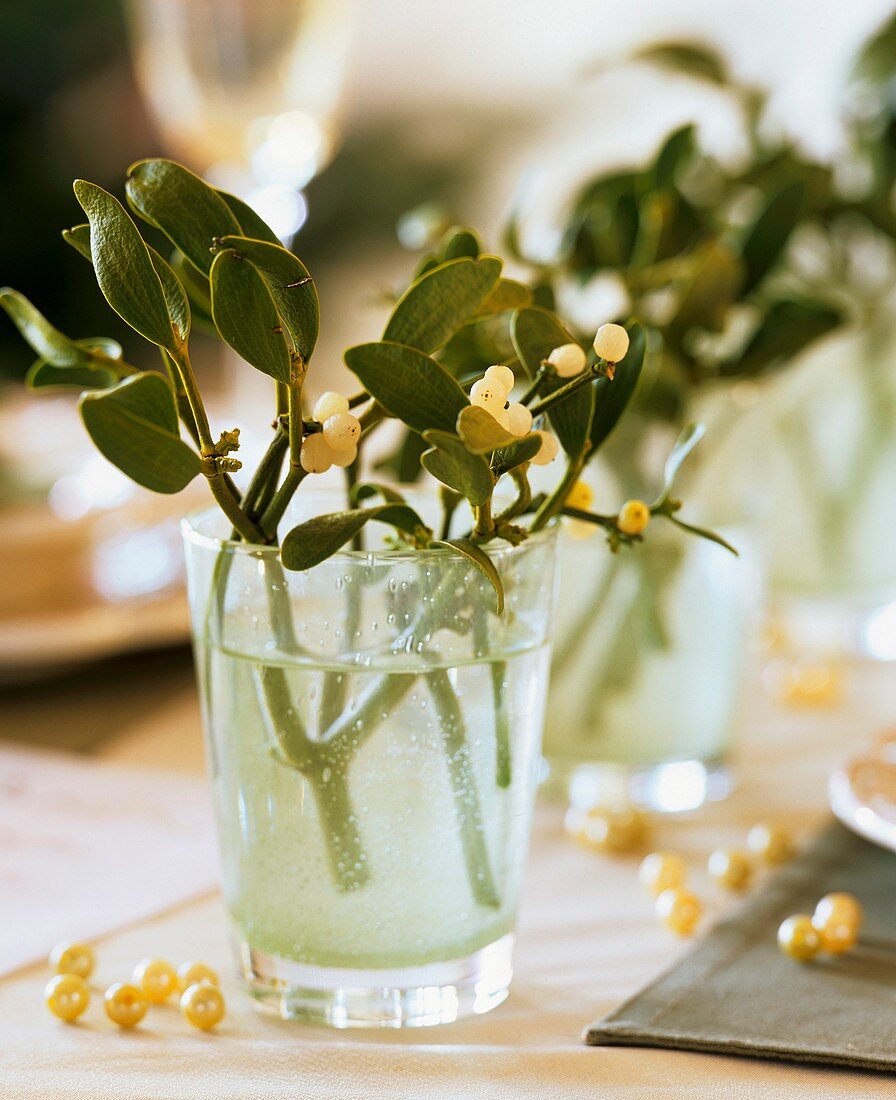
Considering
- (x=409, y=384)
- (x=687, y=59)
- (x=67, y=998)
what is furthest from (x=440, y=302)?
(x=687, y=59)

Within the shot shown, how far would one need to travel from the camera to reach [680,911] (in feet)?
1.56

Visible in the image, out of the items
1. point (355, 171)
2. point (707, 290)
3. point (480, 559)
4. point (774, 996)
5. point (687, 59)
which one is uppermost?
point (355, 171)

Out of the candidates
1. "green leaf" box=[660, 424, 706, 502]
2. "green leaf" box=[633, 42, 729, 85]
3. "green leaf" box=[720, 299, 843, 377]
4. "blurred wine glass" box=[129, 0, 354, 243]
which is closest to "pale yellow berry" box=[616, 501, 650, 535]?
"green leaf" box=[660, 424, 706, 502]

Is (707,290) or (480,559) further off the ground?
(707,290)

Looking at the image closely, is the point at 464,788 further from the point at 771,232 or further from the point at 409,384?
the point at 771,232

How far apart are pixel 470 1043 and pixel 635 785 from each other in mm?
228

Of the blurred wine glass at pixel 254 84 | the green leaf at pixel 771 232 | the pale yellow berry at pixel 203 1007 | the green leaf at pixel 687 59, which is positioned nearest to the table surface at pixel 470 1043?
the pale yellow berry at pixel 203 1007

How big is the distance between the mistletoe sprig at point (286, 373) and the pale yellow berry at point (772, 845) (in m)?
0.21

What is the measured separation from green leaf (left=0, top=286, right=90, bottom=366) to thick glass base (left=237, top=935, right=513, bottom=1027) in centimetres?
18

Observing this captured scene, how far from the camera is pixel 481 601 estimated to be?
0.37 metres

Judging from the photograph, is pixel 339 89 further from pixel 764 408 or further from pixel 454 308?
pixel 454 308

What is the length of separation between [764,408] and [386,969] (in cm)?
35

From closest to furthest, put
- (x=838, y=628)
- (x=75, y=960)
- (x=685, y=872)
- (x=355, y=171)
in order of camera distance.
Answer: (x=75, y=960) < (x=685, y=872) < (x=838, y=628) < (x=355, y=171)

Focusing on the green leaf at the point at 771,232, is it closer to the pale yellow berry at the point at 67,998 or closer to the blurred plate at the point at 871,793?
the blurred plate at the point at 871,793
